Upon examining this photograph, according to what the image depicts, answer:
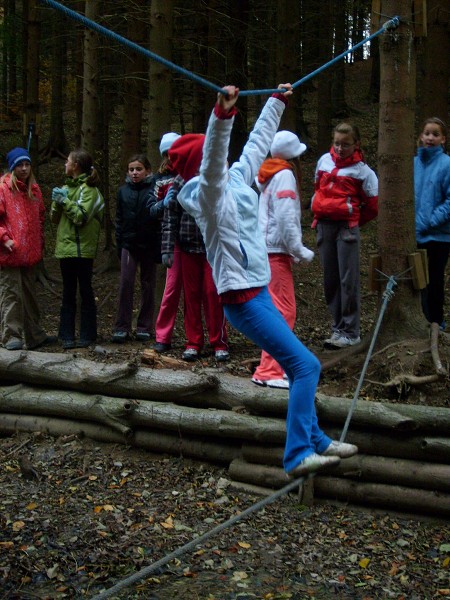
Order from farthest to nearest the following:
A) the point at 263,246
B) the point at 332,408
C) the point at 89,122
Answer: the point at 89,122, the point at 332,408, the point at 263,246

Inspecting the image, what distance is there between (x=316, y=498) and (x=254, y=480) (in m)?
0.47

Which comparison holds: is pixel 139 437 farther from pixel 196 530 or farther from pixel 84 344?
pixel 84 344

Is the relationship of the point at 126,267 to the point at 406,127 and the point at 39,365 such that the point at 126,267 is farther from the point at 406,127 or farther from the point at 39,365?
the point at 406,127

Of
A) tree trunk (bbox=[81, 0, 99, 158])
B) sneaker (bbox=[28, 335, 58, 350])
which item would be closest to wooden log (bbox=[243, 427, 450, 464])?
sneaker (bbox=[28, 335, 58, 350])

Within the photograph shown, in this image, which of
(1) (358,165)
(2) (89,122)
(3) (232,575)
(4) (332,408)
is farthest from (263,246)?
(2) (89,122)

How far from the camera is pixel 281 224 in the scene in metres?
6.25

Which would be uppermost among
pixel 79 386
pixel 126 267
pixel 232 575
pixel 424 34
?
pixel 424 34

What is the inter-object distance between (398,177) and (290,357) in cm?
251

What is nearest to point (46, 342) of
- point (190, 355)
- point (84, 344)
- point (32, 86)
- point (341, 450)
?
point (84, 344)

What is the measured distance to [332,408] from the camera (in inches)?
226

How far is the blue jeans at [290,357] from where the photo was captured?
14.6ft

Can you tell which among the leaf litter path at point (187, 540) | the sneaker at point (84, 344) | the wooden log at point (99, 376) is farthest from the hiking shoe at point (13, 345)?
the leaf litter path at point (187, 540)

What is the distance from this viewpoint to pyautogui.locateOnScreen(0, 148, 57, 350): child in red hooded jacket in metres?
7.83

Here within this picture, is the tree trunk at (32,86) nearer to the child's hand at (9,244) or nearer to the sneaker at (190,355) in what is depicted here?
the child's hand at (9,244)
